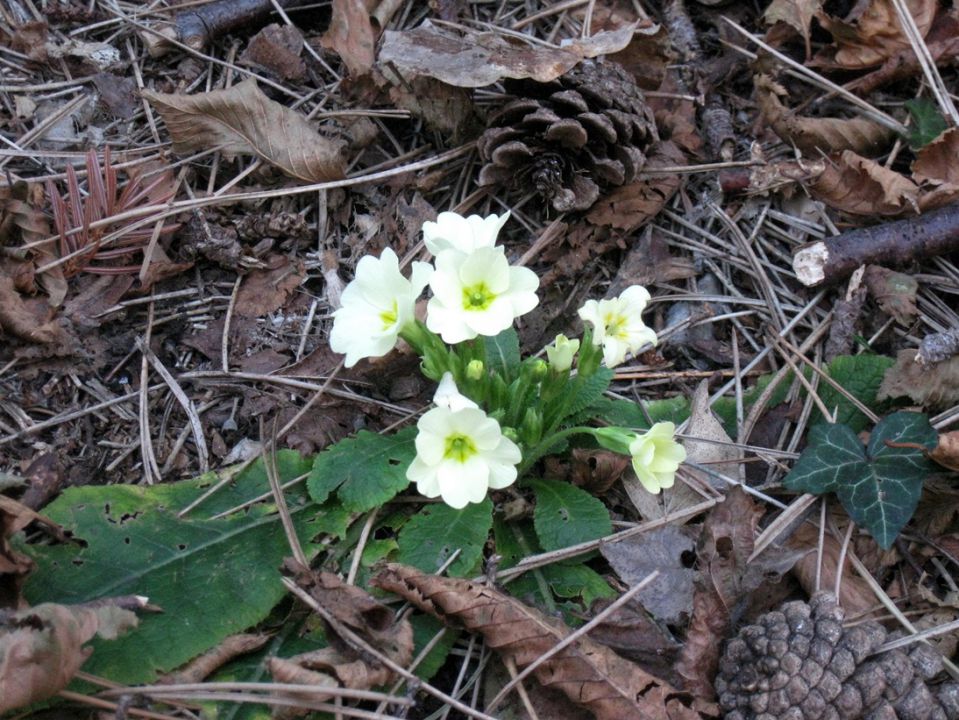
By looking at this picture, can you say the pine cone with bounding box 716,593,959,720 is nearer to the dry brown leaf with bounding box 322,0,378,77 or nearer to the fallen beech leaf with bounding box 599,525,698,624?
the fallen beech leaf with bounding box 599,525,698,624

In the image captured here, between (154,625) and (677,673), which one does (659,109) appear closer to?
(677,673)

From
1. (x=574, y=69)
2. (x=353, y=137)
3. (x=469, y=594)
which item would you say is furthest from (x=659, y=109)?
(x=469, y=594)

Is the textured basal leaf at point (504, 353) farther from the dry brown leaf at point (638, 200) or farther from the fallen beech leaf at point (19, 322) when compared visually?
the fallen beech leaf at point (19, 322)

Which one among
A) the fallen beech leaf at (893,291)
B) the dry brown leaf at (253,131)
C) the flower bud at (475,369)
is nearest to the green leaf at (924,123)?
the fallen beech leaf at (893,291)

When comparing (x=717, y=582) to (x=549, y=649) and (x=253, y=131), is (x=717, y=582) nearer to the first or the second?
(x=549, y=649)

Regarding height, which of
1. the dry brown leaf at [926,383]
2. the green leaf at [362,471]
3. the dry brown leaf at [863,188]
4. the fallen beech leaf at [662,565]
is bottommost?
the fallen beech leaf at [662,565]

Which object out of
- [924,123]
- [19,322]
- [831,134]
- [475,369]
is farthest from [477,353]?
[924,123]

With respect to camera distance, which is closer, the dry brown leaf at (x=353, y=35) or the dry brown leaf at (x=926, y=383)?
the dry brown leaf at (x=926, y=383)
